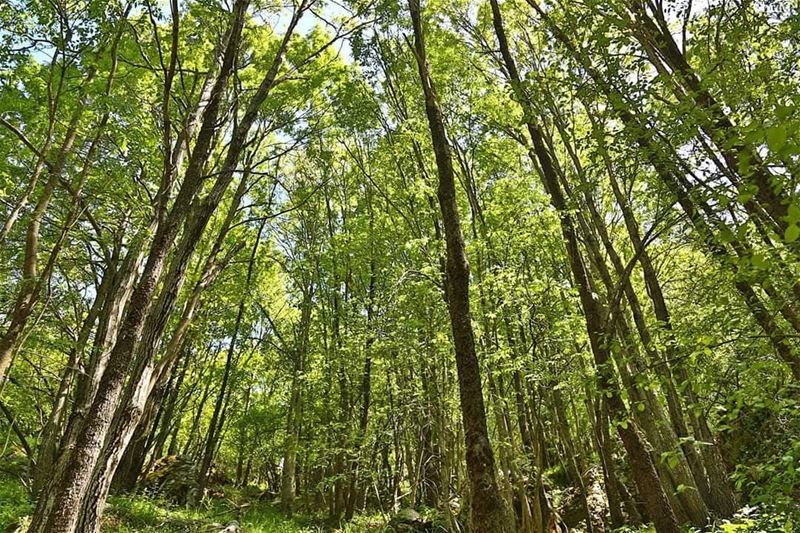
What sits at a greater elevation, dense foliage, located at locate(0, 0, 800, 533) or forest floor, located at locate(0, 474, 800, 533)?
dense foliage, located at locate(0, 0, 800, 533)

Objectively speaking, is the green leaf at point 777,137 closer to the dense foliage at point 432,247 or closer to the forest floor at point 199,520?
the dense foliage at point 432,247

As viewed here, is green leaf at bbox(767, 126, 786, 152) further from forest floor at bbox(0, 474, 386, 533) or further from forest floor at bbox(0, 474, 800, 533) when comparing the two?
forest floor at bbox(0, 474, 386, 533)

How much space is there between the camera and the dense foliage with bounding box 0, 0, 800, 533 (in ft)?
13.4

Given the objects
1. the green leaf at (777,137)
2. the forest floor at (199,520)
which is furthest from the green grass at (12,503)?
the green leaf at (777,137)

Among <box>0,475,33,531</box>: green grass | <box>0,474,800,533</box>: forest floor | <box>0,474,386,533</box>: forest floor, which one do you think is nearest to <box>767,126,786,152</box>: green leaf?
<box>0,474,800,533</box>: forest floor

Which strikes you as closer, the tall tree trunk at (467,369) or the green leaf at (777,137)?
the green leaf at (777,137)

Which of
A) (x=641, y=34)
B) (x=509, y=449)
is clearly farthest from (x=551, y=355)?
(x=641, y=34)

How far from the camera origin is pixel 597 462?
15.1m

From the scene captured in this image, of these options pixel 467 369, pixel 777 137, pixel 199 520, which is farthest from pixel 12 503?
pixel 777 137

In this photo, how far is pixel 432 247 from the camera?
9484mm

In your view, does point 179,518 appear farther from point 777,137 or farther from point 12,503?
point 777,137

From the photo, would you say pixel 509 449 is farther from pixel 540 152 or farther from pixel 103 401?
pixel 103 401

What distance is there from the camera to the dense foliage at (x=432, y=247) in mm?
4090

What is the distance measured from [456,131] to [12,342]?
904cm
